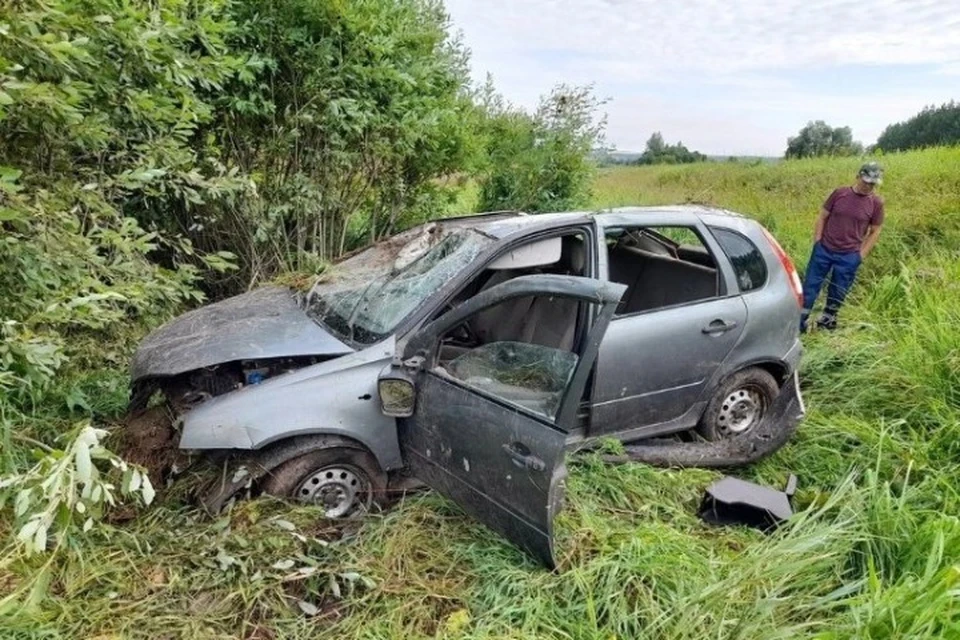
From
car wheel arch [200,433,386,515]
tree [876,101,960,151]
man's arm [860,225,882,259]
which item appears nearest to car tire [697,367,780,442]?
car wheel arch [200,433,386,515]

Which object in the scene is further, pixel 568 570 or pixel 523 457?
pixel 568 570

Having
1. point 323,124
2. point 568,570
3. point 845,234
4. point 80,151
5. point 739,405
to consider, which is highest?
point 323,124

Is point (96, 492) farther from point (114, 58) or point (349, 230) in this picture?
point (349, 230)

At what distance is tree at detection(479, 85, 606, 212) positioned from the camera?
777cm

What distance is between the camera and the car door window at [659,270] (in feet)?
12.6

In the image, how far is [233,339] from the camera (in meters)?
3.04

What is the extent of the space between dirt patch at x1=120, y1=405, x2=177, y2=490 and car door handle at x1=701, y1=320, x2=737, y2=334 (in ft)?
9.34

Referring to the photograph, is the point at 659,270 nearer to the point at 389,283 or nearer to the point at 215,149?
the point at 389,283

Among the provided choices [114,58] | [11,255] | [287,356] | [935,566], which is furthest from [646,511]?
[114,58]

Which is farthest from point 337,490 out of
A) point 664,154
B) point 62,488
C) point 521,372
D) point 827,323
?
point 664,154

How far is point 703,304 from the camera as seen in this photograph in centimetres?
355

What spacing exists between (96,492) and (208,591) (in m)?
0.85

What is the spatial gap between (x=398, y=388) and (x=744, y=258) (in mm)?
2268

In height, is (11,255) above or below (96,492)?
above
